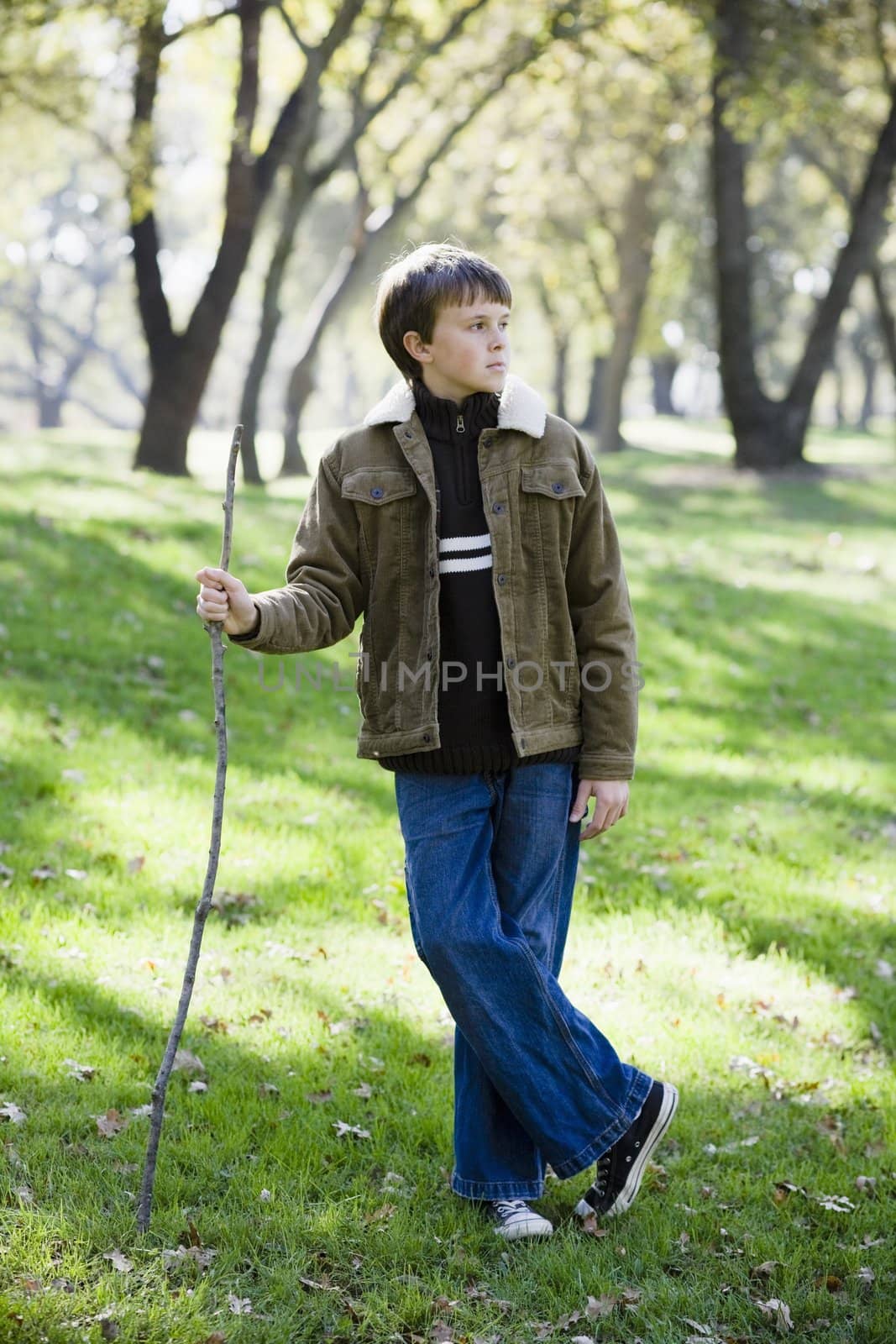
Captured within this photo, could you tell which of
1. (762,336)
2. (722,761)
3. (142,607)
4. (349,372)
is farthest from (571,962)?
(349,372)

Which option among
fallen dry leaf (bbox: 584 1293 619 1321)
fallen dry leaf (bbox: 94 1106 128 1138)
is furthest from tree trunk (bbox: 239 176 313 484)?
fallen dry leaf (bbox: 584 1293 619 1321)

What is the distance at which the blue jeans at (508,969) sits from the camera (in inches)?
126

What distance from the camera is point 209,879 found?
10.1ft

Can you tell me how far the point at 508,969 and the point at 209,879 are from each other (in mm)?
756

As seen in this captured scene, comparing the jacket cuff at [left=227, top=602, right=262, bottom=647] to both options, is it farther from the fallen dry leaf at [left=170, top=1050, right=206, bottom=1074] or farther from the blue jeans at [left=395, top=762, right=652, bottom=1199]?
the fallen dry leaf at [left=170, top=1050, right=206, bottom=1074]

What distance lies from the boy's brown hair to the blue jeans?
114 centimetres

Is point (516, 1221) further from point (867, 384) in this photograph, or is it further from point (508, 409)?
point (867, 384)

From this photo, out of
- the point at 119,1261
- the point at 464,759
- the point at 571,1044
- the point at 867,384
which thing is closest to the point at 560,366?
the point at 867,384

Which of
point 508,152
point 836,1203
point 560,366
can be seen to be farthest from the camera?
point 560,366

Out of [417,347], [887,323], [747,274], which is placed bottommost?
[417,347]

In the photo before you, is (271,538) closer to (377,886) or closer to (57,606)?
(57,606)

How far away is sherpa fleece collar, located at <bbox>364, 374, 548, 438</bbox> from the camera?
3297mm

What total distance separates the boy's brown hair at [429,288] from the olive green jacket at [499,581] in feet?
0.55

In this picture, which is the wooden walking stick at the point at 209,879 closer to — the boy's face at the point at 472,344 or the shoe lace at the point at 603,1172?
the boy's face at the point at 472,344
